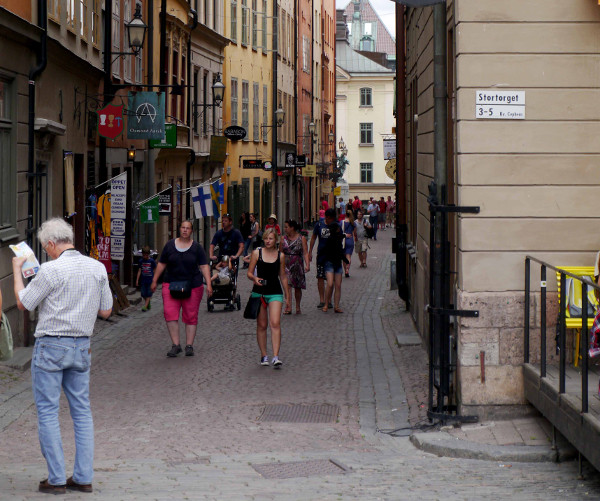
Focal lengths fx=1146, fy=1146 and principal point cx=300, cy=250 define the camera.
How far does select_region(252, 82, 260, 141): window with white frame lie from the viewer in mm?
45281

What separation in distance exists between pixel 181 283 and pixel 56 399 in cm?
695

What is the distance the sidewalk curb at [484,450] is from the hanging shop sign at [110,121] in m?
12.4

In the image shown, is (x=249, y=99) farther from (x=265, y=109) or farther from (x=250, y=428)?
(x=250, y=428)

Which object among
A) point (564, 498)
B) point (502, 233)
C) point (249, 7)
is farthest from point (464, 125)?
point (249, 7)

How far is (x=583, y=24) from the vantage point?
9.27 metres

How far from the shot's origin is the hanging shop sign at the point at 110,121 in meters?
20.0

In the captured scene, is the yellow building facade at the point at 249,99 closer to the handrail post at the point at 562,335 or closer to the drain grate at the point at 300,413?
the drain grate at the point at 300,413

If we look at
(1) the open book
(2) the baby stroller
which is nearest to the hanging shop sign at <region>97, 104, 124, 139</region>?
(2) the baby stroller

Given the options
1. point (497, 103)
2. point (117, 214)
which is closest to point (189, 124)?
point (117, 214)

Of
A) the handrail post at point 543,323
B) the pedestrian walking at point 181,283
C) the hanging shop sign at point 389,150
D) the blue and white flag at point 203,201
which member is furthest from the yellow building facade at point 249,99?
the handrail post at point 543,323

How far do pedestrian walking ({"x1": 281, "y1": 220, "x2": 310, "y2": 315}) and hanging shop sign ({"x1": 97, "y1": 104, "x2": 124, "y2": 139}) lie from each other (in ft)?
11.8

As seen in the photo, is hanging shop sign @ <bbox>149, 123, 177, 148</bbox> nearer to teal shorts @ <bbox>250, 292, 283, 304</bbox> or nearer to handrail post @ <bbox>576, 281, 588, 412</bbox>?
teal shorts @ <bbox>250, 292, 283, 304</bbox>

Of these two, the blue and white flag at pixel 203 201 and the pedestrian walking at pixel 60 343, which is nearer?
the pedestrian walking at pixel 60 343

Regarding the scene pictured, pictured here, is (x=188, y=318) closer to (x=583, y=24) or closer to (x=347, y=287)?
(x=583, y=24)
